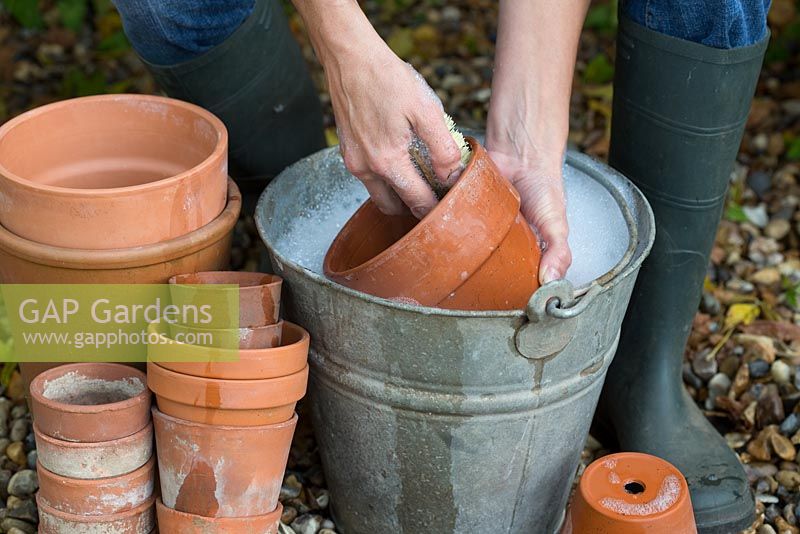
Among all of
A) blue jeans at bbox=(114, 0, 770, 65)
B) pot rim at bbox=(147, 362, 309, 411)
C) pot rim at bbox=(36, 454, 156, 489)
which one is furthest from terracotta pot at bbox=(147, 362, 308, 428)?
blue jeans at bbox=(114, 0, 770, 65)

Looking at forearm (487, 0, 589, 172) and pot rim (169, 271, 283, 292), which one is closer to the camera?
A: pot rim (169, 271, 283, 292)

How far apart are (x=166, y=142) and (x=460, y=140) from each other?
56 cm

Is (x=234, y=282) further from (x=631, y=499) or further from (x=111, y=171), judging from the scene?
(x=631, y=499)

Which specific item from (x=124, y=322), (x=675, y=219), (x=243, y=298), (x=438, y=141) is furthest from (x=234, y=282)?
(x=675, y=219)

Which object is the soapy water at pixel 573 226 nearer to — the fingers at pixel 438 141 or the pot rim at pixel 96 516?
the fingers at pixel 438 141

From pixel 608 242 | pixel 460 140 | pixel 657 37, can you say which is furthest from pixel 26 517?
pixel 657 37

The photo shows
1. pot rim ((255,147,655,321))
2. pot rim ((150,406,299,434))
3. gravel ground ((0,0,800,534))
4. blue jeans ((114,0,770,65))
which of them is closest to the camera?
pot rim ((255,147,655,321))

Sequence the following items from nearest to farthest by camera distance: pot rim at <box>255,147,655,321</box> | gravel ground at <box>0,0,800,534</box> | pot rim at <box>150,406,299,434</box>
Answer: pot rim at <box>255,147,655,321</box>, pot rim at <box>150,406,299,434</box>, gravel ground at <box>0,0,800,534</box>

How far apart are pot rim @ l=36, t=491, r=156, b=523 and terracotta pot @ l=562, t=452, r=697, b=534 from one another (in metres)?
0.66

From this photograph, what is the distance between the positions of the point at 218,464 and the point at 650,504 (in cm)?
64

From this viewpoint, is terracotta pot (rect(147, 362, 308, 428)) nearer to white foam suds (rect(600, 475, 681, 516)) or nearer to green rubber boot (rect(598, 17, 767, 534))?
white foam suds (rect(600, 475, 681, 516))

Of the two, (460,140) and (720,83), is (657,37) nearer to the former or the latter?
(720,83)

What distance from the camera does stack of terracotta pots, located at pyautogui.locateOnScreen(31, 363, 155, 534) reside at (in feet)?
4.92

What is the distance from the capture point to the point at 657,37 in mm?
1707
